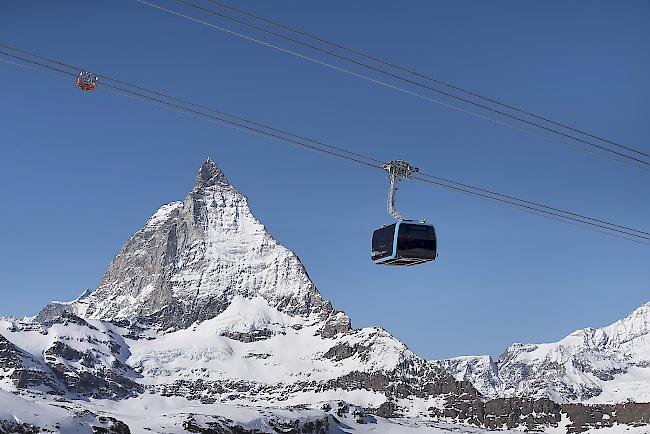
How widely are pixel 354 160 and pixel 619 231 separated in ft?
52.9

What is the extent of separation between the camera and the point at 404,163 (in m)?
52.8

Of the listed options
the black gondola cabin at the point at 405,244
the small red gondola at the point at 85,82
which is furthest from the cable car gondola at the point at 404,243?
the small red gondola at the point at 85,82

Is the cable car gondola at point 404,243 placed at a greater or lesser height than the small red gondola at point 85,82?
lesser

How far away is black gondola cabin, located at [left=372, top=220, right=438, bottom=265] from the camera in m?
57.0

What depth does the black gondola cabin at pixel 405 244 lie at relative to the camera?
56969 millimetres

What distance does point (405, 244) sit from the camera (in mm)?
56938

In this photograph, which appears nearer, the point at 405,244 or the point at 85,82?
the point at 85,82

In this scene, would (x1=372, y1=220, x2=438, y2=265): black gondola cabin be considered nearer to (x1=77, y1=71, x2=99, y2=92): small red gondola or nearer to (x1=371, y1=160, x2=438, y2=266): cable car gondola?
(x1=371, y1=160, x2=438, y2=266): cable car gondola

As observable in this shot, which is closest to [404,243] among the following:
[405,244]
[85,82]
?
[405,244]

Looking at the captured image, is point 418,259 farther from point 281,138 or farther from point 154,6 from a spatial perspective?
point 154,6

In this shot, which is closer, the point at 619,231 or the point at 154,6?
the point at 154,6

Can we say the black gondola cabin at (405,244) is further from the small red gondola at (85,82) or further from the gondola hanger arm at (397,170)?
the small red gondola at (85,82)

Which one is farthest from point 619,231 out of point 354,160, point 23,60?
point 23,60

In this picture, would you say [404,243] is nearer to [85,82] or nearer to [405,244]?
[405,244]
